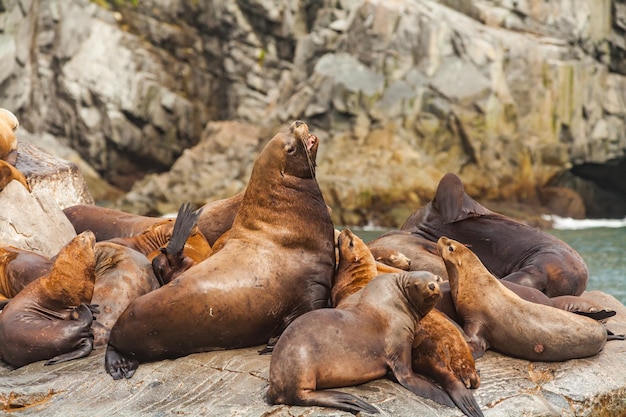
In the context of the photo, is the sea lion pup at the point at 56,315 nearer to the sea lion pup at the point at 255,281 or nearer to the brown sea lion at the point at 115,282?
the brown sea lion at the point at 115,282

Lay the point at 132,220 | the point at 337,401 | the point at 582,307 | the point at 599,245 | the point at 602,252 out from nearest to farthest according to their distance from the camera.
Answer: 1. the point at 337,401
2. the point at 582,307
3. the point at 132,220
4. the point at 602,252
5. the point at 599,245

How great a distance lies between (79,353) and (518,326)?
2837 millimetres

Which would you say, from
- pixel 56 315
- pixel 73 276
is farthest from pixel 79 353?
pixel 73 276

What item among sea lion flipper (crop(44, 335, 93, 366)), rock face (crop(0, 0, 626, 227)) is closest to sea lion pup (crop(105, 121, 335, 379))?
sea lion flipper (crop(44, 335, 93, 366))

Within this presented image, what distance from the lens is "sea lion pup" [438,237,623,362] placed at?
5.69m

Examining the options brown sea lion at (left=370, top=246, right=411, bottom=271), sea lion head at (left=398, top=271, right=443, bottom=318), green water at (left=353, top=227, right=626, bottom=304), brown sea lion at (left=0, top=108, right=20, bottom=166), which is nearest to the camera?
sea lion head at (left=398, top=271, right=443, bottom=318)

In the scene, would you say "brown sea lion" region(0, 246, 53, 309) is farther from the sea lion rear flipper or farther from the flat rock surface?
the sea lion rear flipper

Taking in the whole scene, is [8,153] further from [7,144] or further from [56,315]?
[56,315]

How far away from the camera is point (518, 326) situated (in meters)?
5.74

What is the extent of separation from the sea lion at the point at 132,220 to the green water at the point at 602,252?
29.6 feet

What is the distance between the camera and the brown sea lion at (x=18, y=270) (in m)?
6.70

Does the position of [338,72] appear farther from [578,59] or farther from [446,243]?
[446,243]

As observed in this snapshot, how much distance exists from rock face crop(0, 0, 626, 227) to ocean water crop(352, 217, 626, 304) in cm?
144

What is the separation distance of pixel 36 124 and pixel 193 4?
30.1 ft
